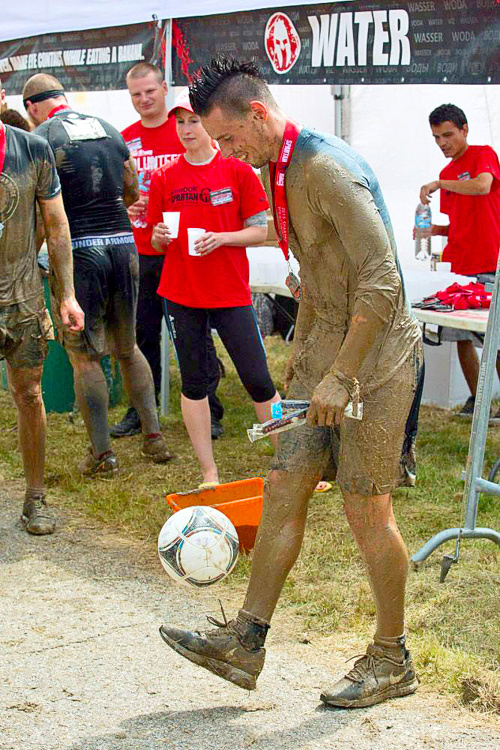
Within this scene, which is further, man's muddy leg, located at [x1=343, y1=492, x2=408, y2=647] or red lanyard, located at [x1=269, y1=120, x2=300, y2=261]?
man's muddy leg, located at [x1=343, y1=492, x2=408, y2=647]

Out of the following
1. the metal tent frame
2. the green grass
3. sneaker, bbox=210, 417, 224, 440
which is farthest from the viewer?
sneaker, bbox=210, 417, 224, 440

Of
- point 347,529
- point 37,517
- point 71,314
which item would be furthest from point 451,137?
point 37,517

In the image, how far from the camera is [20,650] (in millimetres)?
3799

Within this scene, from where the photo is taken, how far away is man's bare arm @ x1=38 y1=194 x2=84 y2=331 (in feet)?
16.3

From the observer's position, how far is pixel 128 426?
7.29 meters

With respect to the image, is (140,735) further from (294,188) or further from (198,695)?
(294,188)

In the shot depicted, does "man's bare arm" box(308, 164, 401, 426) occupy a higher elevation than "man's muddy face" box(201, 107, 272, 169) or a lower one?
Answer: lower

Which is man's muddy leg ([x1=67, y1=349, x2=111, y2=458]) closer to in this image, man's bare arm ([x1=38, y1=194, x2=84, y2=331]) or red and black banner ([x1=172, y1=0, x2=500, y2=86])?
man's bare arm ([x1=38, y1=194, x2=84, y2=331])

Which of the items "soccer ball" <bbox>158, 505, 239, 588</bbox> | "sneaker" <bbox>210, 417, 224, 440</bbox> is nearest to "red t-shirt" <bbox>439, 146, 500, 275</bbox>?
"sneaker" <bbox>210, 417, 224, 440</bbox>

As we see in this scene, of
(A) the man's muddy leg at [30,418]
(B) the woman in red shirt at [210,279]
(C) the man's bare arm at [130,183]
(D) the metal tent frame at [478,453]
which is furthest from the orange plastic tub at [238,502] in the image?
(C) the man's bare arm at [130,183]

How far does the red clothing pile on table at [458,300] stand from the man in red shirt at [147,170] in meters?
1.73

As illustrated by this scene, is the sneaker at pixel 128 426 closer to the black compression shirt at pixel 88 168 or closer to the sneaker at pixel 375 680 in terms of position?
the black compression shirt at pixel 88 168

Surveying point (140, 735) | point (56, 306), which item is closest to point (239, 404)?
point (56, 306)

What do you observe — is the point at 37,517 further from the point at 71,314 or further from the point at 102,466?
the point at 71,314
